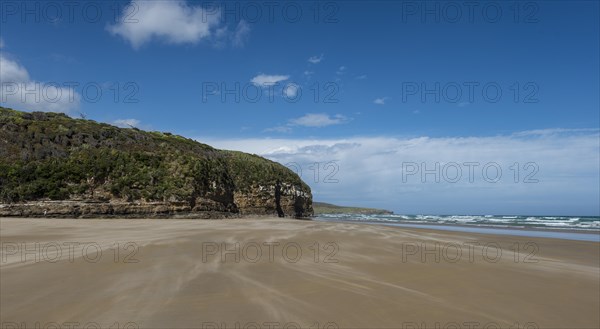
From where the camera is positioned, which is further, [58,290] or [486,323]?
[58,290]

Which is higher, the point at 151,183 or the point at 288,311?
the point at 151,183

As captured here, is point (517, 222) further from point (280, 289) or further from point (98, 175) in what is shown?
point (280, 289)

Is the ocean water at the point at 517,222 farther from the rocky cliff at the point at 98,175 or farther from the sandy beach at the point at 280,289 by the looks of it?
the sandy beach at the point at 280,289

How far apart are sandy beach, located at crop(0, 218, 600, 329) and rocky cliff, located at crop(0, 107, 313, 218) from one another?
22126 millimetres

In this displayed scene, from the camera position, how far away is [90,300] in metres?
5.35

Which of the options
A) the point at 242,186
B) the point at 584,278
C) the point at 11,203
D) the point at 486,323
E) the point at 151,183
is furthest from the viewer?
the point at 242,186

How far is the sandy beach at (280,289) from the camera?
4801 millimetres

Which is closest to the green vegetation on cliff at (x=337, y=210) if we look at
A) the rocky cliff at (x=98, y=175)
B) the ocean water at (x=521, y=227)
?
the ocean water at (x=521, y=227)

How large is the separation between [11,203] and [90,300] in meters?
29.8

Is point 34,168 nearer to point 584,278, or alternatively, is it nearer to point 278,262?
point 278,262

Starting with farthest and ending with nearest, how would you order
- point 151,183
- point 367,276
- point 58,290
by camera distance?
point 151,183
point 367,276
point 58,290

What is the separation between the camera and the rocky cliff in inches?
1142

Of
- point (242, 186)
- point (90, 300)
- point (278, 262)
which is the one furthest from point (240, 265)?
point (242, 186)

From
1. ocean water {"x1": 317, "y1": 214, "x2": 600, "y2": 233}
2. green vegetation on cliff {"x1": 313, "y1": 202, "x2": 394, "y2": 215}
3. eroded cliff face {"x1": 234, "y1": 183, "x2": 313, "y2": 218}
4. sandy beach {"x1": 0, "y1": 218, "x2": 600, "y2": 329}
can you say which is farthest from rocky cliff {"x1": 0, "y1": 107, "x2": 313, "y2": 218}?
green vegetation on cliff {"x1": 313, "y1": 202, "x2": 394, "y2": 215}
